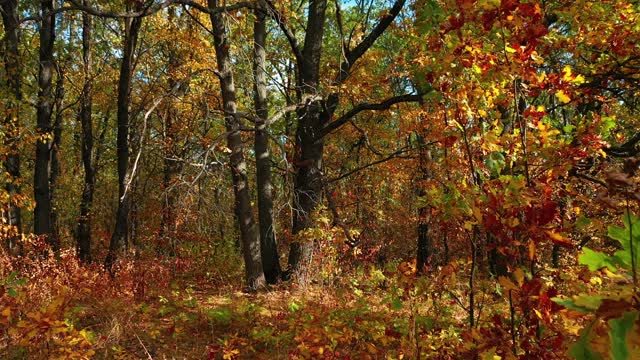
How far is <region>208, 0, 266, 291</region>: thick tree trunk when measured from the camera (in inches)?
304

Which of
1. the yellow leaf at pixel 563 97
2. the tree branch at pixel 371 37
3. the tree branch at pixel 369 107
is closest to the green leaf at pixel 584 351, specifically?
the yellow leaf at pixel 563 97

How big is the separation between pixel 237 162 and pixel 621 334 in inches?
291

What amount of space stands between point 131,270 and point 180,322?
2.40m

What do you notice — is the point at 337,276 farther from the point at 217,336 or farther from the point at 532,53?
the point at 532,53

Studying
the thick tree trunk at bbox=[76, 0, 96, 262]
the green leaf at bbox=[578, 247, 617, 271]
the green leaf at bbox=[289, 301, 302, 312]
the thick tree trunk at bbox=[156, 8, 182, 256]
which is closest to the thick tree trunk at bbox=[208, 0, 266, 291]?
the thick tree trunk at bbox=[156, 8, 182, 256]

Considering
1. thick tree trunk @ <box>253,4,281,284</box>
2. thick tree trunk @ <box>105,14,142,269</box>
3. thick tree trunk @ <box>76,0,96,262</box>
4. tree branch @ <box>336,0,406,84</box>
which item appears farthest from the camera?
thick tree trunk @ <box>76,0,96,262</box>

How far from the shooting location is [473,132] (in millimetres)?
3254

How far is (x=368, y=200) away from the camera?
15555 millimetres

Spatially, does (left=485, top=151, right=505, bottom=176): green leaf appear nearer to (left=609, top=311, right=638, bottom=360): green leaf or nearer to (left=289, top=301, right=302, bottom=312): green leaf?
(left=609, top=311, right=638, bottom=360): green leaf

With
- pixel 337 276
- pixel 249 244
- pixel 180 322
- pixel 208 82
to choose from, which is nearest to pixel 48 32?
pixel 208 82

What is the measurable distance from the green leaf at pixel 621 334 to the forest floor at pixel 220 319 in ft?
7.06

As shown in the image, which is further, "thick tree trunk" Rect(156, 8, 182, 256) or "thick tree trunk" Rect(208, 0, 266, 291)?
"thick tree trunk" Rect(156, 8, 182, 256)

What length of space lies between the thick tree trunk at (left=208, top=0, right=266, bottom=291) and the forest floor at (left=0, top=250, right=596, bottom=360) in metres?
0.53

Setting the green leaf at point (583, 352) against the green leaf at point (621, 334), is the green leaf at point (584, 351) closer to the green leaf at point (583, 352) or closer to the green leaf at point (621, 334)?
the green leaf at point (583, 352)
